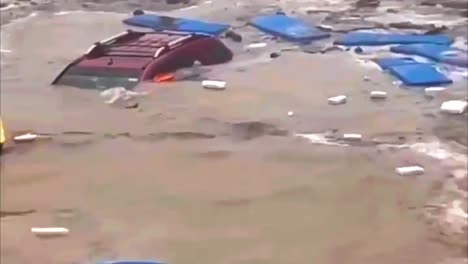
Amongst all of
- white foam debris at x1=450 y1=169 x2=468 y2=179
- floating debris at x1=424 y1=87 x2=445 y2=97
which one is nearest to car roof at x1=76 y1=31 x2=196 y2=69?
floating debris at x1=424 y1=87 x2=445 y2=97

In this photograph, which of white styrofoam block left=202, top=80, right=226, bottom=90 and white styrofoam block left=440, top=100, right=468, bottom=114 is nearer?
white styrofoam block left=440, top=100, right=468, bottom=114

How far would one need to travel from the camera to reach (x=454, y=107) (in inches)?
104

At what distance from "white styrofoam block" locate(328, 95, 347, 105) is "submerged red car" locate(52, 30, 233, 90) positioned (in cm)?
31

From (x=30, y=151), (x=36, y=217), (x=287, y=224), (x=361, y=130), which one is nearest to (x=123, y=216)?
(x=36, y=217)

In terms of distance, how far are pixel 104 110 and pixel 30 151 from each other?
318 millimetres

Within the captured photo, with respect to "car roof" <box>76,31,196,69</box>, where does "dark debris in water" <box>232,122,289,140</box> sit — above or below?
below

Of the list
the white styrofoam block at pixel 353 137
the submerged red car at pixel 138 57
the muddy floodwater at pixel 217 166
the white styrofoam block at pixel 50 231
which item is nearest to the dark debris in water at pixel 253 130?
the muddy floodwater at pixel 217 166

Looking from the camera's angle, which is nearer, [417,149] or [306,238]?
[306,238]

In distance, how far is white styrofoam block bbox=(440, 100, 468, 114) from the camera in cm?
263

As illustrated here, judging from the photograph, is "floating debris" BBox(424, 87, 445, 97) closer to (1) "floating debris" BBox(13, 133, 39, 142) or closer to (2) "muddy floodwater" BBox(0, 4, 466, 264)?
(2) "muddy floodwater" BBox(0, 4, 466, 264)

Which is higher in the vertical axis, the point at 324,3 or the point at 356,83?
the point at 324,3

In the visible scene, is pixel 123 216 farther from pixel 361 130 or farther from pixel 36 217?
pixel 361 130

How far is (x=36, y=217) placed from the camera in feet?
6.77

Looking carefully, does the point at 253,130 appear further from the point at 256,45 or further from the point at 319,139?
the point at 256,45
